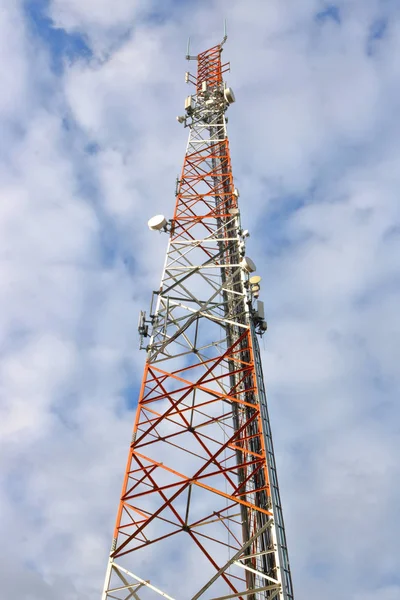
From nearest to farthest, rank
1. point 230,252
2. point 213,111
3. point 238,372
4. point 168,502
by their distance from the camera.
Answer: point 168,502, point 238,372, point 230,252, point 213,111

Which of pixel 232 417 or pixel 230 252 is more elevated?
pixel 230 252

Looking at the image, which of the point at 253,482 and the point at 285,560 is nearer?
the point at 285,560

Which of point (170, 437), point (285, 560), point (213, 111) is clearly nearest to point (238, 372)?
point (170, 437)

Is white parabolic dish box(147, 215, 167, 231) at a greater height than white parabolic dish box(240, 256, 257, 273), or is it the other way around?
white parabolic dish box(147, 215, 167, 231)

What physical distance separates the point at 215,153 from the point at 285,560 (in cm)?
2237

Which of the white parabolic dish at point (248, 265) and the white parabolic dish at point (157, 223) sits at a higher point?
the white parabolic dish at point (157, 223)

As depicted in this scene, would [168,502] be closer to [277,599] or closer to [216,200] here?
[277,599]

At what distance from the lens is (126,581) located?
53.5 feet

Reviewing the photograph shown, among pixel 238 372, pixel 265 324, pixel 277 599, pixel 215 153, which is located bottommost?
pixel 277 599

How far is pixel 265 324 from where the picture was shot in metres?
22.4

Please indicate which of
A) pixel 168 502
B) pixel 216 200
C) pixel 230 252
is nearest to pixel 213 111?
pixel 216 200

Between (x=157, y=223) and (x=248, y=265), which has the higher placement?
(x=157, y=223)

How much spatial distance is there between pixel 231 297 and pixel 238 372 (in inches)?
171

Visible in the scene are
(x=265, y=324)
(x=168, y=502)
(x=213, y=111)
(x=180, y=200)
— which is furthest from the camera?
(x=213, y=111)
